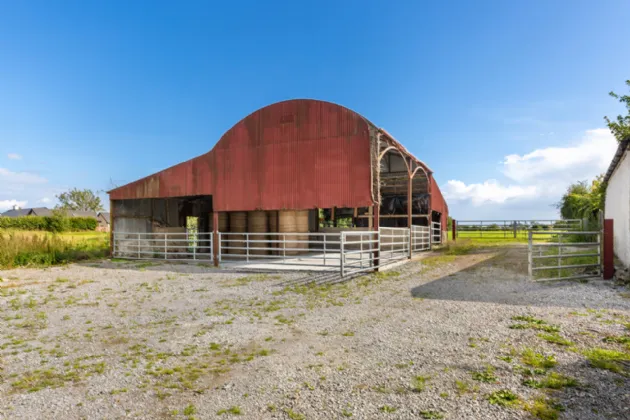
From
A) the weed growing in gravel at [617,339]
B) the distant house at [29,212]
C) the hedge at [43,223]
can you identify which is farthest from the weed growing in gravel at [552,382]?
the distant house at [29,212]

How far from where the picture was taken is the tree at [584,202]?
60.6ft

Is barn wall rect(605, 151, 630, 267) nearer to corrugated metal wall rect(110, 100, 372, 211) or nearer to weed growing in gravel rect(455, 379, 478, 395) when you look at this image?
corrugated metal wall rect(110, 100, 372, 211)

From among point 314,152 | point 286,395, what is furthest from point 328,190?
point 286,395

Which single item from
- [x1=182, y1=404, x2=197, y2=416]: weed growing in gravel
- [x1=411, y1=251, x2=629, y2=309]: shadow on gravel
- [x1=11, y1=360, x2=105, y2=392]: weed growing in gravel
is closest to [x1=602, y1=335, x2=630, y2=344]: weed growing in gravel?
[x1=411, y1=251, x2=629, y2=309]: shadow on gravel

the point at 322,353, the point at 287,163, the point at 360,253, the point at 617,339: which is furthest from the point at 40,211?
the point at 617,339

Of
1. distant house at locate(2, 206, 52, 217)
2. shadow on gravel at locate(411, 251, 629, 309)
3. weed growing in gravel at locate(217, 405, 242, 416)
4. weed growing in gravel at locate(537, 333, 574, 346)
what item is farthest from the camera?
distant house at locate(2, 206, 52, 217)

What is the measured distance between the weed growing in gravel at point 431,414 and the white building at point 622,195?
9639 mm

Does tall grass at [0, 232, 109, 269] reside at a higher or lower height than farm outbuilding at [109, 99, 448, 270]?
lower

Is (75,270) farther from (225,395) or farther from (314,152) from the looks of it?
(225,395)

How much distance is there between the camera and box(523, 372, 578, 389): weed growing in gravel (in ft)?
10.6

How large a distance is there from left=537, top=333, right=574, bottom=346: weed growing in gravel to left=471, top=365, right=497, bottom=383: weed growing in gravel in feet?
4.65

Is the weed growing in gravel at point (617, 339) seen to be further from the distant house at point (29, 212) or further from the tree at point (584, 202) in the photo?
the distant house at point (29, 212)

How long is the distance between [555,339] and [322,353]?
9.63 ft

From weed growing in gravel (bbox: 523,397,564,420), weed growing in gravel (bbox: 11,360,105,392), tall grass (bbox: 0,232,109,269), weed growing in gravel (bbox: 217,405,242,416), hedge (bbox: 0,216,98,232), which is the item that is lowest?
weed growing in gravel (bbox: 11,360,105,392)
